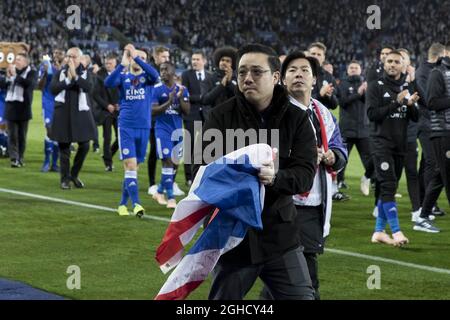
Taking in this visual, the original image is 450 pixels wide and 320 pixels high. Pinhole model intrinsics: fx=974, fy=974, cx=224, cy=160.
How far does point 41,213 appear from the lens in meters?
12.5

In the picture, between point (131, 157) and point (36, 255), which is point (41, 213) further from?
point (36, 255)

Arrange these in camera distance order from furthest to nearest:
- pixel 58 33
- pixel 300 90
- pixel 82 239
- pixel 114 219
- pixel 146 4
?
1. pixel 146 4
2. pixel 58 33
3. pixel 114 219
4. pixel 82 239
5. pixel 300 90

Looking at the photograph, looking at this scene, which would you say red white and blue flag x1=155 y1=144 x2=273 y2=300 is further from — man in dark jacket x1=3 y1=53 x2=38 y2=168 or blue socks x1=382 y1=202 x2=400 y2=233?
man in dark jacket x1=3 y1=53 x2=38 y2=168

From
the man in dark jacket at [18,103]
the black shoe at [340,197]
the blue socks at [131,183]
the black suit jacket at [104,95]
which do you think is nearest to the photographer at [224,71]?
the blue socks at [131,183]

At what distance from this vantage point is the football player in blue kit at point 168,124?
518 inches

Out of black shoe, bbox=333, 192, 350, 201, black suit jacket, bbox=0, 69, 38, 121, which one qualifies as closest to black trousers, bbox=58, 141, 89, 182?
black suit jacket, bbox=0, 69, 38, 121

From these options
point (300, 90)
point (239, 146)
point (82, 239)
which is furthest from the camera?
point (82, 239)

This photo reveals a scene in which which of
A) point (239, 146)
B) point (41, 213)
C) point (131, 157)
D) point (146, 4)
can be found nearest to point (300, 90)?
point (239, 146)

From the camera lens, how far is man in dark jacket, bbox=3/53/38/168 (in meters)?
18.1

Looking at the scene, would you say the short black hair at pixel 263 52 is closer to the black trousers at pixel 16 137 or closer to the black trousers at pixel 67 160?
the black trousers at pixel 67 160

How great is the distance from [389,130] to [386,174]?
0.52 meters

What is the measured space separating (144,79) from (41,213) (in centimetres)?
218

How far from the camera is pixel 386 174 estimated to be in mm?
10367

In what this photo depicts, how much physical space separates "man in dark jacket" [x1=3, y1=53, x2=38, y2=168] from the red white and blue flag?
43.9 ft
